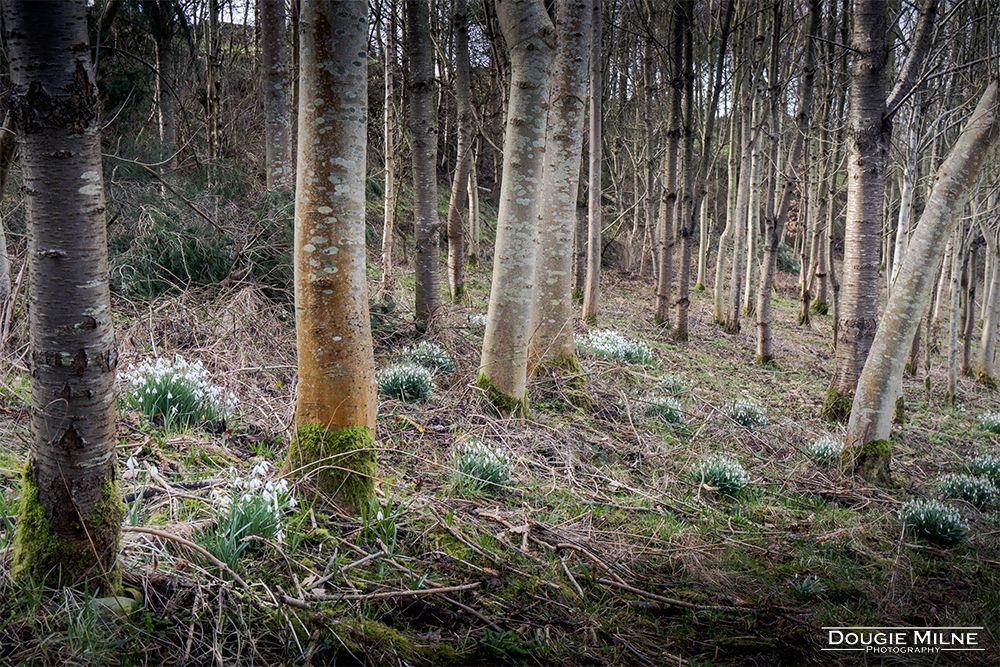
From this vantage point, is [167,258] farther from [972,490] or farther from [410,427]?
[972,490]

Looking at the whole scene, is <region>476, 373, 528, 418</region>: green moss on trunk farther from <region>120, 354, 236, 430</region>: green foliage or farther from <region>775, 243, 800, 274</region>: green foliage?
<region>775, 243, 800, 274</region>: green foliage

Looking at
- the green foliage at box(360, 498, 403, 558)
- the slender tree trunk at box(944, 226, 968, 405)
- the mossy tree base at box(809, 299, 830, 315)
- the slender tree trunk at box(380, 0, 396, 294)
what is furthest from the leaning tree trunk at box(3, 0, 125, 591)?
the mossy tree base at box(809, 299, 830, 315)

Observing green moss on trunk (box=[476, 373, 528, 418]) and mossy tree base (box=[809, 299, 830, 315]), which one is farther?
mossy tree base (box=[809, 299, 830, 315])

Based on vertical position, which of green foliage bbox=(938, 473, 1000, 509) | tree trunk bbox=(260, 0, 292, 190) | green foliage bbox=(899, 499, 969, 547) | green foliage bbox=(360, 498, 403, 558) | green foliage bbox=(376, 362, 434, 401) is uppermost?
tree trunk bbox=(260, 0, 292, 190)

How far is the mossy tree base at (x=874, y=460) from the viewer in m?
5.76

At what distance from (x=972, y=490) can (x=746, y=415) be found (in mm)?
2245

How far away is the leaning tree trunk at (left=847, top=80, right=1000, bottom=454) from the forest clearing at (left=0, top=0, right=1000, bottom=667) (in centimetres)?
3

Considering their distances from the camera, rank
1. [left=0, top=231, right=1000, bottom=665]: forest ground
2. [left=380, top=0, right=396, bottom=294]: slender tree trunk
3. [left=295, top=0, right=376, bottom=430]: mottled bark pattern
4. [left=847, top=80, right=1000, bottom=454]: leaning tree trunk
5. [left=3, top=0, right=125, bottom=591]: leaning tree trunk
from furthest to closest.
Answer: [left=380, top=0, right=396, bottom=294]: slender tree trunk < [left=847, top=80, right=1000, bottom=454]: leaning tree trunk < [left=295, top=0, right=376, bottom=430]: mottled bark pattern < [left=0, top=231, right=1000, bottom=665]: forest ground < [left=3, top=0, right=125, bottom=591]: leaning tree trunk

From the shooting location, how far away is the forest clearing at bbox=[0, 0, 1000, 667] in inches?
82.5

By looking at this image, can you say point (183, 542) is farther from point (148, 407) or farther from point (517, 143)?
point (517, 143)

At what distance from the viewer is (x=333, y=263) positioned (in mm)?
2986

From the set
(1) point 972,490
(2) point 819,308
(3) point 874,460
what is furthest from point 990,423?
(2) point 819,308

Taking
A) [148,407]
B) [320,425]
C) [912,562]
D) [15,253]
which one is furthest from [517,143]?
[15,253]

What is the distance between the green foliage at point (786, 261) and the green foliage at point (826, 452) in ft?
70.4
